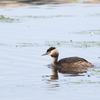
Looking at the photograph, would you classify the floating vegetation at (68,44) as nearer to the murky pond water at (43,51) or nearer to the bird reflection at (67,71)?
the murky pond water at (43,51)

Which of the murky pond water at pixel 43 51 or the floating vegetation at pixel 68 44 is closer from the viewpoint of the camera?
the murky pond water at pixel 43 51

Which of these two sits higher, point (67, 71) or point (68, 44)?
point (68, 44)

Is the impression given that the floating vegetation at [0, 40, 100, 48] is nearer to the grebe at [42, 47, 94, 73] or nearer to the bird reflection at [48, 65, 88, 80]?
the grebe at [42, 47, 94, 73]

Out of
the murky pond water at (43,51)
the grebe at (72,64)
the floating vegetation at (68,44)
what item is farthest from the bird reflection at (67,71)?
the floating vegetation at (68,44)

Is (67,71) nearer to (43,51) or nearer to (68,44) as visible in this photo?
(43,51)

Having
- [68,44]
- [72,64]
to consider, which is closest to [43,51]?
[68,44]

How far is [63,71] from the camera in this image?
56.3 feet

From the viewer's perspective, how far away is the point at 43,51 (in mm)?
20547

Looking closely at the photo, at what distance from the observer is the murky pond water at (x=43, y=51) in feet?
42.4

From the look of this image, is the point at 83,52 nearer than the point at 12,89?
No

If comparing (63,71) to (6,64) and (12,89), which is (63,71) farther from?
(12,89)

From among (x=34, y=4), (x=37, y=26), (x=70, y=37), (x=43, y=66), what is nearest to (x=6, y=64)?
(x=43, y=66)

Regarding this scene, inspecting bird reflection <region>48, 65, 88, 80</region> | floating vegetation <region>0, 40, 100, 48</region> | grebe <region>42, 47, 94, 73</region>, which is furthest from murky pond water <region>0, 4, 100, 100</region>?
grebe <region>42, 47, 94, 73</region>

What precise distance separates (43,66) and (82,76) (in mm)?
2387
